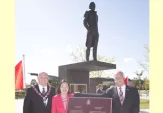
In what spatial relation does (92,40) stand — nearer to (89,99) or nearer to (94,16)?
(94,16)

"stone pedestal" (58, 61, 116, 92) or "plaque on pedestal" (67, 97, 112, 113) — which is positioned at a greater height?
"stone pedestal" (58, 61, 116, 92)

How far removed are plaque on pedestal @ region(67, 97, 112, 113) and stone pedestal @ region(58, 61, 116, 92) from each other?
232 inches

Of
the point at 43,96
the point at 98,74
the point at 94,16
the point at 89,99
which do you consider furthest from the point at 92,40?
the point at 98,74

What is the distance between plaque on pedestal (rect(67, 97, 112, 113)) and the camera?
13.7ft

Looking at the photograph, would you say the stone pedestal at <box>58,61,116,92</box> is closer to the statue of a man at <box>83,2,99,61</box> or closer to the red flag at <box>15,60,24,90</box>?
the statue of a man at <box>83,2,99,61</box>

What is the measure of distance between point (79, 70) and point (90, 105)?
7.01 m

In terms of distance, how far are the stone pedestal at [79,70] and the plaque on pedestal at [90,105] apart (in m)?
5.89

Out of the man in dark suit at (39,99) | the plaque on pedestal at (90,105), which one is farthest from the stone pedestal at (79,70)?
the plaque on pedestal at (90,105)

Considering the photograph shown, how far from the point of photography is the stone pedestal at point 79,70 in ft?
33.8

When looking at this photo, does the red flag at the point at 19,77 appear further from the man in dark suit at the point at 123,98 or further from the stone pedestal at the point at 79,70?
the man in dark suit at the point at 123,98

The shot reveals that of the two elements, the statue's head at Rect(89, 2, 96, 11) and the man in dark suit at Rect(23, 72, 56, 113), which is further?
the statue's head at Rect(89, 2, 96, 11)

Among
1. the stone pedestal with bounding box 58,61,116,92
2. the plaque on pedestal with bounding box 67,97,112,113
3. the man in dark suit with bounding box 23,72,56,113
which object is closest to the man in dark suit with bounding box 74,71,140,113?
the plaque on pedestal with bounding box 67,97,112,113

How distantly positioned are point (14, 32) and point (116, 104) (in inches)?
107
